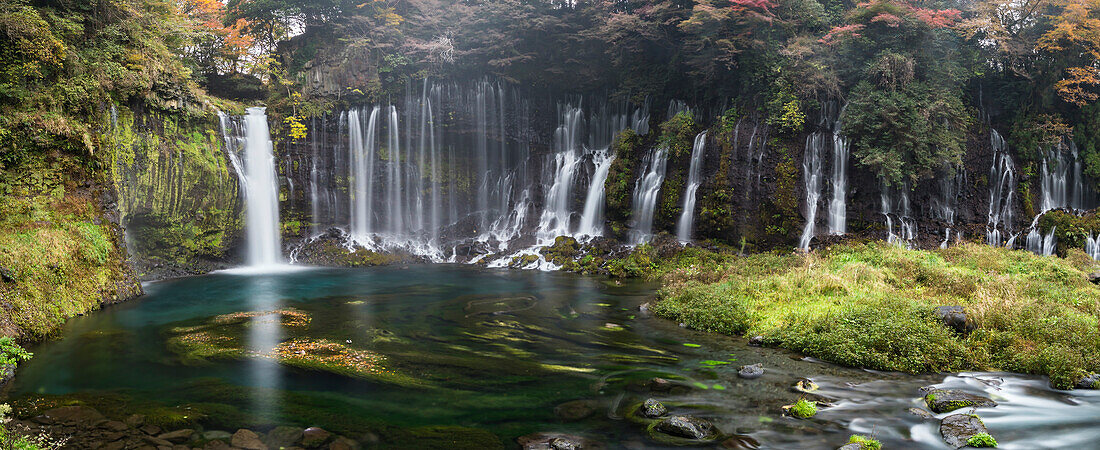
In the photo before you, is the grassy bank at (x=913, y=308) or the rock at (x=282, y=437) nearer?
the rock at (x=282, y=437)

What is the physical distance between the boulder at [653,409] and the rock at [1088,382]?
5.17 meters

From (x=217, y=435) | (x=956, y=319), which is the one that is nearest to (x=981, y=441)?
(x=956, y=319)

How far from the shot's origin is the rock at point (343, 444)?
589 centimetres

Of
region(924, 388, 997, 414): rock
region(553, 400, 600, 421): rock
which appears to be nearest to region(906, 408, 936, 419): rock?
region(924, 388, 997, 414): rock

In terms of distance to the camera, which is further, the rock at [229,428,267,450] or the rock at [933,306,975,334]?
the rock at [933,306,975,334]

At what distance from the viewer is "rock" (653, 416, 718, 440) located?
6.07 meters

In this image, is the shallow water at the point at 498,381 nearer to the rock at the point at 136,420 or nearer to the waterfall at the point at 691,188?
the rock at the point at 136,420

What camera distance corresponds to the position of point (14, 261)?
10.9 meters

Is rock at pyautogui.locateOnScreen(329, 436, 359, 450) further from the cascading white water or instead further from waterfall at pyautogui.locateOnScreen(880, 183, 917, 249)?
the cascading white water

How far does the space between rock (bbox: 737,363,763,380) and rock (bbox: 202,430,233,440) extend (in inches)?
255

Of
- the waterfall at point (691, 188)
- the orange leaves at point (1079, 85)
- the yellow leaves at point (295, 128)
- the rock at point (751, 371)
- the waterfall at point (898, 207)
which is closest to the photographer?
the rock at point (751, 371)

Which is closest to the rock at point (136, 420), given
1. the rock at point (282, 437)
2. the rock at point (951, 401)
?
the rock at point (282, 437)

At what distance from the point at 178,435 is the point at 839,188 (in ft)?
70.5

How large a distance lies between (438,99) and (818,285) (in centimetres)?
2290
